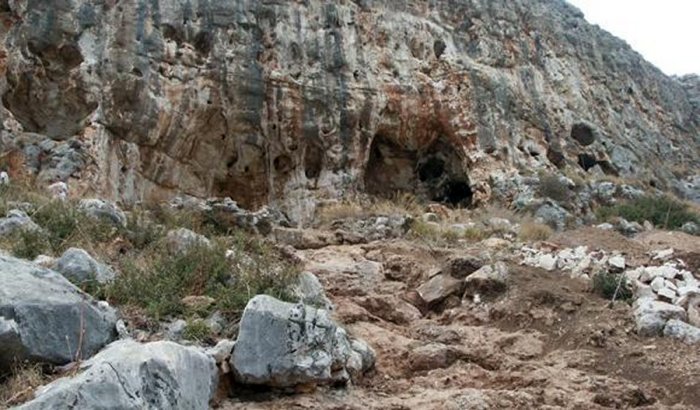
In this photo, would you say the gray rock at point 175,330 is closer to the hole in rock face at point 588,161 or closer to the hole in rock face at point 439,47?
the hole in rock face at point 439,47

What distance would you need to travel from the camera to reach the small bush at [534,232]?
11.2m

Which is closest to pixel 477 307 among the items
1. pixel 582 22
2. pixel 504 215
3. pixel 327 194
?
pixel 504 215

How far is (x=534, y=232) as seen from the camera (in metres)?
11.5

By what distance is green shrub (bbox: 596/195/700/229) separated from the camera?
14.5m

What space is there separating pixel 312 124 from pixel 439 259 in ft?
19.1

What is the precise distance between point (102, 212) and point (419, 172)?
31.6ft

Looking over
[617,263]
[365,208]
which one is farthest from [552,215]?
[617,263]

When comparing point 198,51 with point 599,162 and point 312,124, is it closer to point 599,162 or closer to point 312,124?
point 312,124

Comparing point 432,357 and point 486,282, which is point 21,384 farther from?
point 486,282

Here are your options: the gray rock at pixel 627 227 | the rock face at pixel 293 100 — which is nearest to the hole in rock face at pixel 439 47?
the rock face at pixel 293 100

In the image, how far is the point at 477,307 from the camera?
7438 millimetres

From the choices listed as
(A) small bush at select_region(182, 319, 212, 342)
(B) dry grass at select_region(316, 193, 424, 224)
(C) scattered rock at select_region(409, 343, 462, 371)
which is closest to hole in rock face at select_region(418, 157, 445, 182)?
(B) dry grass at select_region(316, 193, 424, 224)

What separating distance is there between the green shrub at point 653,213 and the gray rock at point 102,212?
32.1 feet

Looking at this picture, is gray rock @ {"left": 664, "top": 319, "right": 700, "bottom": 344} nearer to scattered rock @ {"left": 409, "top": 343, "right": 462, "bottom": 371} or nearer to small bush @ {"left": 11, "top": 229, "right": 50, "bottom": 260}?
scattered rock @ {"left": 409, "top": 343, "right": 462, "bottom": 371}
